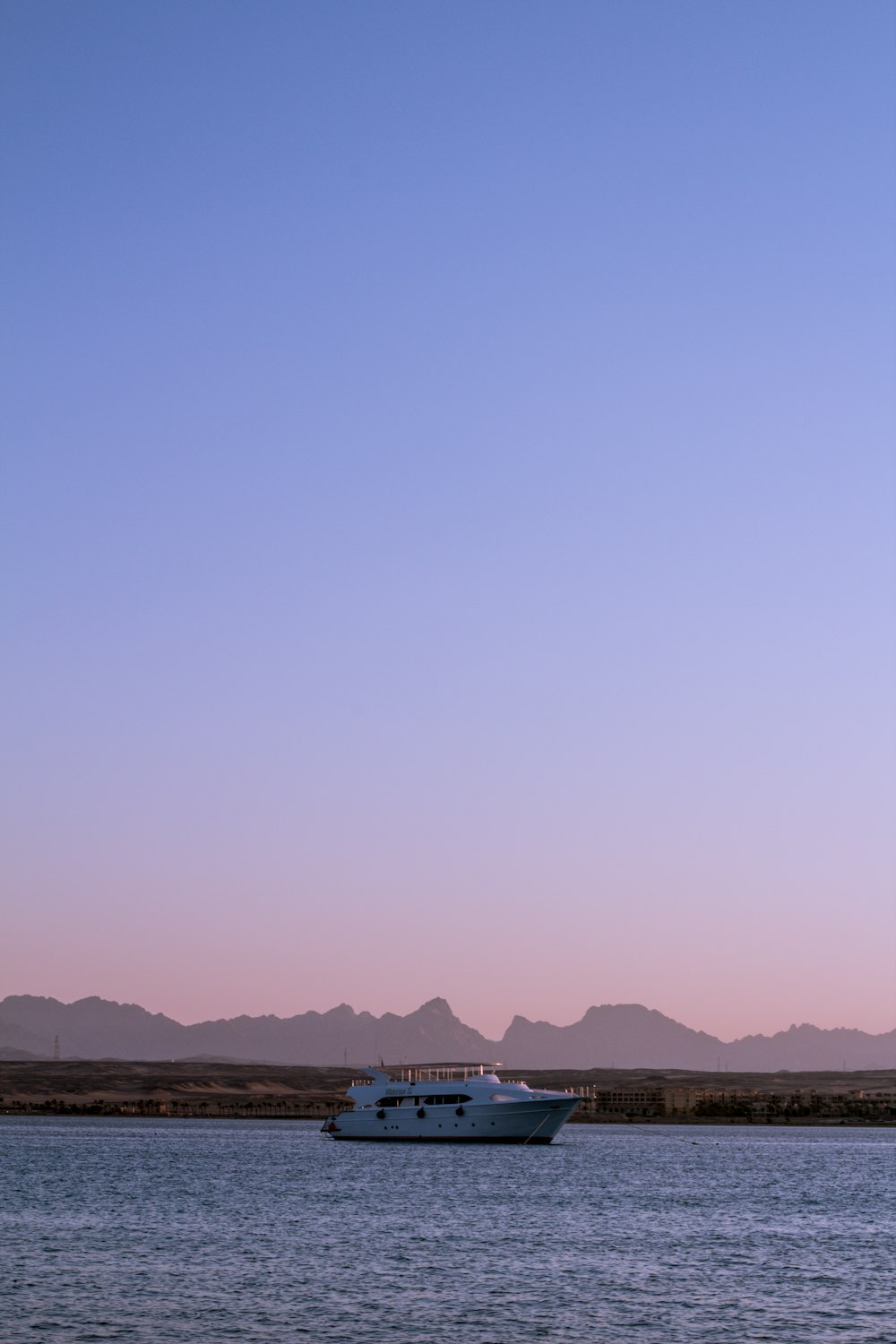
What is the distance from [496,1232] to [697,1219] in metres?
17.0

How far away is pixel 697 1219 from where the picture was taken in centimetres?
9162

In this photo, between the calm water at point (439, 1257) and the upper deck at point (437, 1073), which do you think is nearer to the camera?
the calm water at point (439, 1257)

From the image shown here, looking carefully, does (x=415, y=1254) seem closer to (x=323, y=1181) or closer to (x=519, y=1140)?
(x=323, y=1181)

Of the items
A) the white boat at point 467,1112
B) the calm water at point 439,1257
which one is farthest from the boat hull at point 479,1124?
the calm water at point 439,1257

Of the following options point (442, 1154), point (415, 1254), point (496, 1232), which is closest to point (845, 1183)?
point (442, 1154)

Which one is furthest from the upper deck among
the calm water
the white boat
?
the calm water

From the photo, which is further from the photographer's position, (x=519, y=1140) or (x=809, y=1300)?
(x=519, y=1140)

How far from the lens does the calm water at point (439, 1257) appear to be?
5034 cm

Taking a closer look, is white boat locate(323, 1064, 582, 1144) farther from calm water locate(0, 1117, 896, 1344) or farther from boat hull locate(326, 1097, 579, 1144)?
calm water locate(0, 1117, 896, 1344)

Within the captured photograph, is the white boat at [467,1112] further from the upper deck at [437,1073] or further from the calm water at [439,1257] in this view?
the calm water at [439,1257]

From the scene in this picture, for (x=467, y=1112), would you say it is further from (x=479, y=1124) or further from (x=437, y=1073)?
(x=437, y=1073)

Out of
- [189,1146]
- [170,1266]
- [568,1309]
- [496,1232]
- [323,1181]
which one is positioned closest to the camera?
[568,1309]

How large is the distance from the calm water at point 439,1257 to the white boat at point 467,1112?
29230 mm

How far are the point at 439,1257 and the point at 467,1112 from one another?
95014 mm
